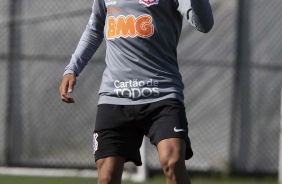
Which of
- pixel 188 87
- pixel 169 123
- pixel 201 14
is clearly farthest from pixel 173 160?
pixel 188 87

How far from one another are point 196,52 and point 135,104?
13.4 ft

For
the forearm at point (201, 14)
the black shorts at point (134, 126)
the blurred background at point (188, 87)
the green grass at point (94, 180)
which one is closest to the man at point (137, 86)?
the black shorts at point (134, 126)

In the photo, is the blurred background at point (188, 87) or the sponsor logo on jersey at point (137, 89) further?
the blurred background at point (188, 87)

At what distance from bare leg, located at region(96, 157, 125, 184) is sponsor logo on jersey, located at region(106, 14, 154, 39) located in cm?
71

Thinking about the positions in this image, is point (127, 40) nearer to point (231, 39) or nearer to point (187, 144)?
point (187, 144)

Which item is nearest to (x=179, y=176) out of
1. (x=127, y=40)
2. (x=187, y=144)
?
(x=187, y=144)

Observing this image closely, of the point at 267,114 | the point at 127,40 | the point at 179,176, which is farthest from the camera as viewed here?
the point at 267,114

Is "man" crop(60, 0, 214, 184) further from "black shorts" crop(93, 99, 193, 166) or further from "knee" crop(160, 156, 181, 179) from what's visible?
"knee" crop(160, 156, 181, 179)

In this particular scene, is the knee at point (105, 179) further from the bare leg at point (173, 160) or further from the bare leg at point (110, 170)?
the bare leg at point (173, 160)

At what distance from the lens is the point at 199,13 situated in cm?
443

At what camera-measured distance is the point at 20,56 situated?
8891 millimetres

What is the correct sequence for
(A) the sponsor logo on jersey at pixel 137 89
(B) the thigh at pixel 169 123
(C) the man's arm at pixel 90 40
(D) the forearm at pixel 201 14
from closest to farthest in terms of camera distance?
(D) the forearm at pixel 201 14, (B) the thigh at pixel 169 123, (A) the sponsor logo on jersey at pixel 137 89, (C) the man's arm at pixel 90 40

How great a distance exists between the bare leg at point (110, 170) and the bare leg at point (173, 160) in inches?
12.2

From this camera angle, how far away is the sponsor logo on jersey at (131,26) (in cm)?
476
